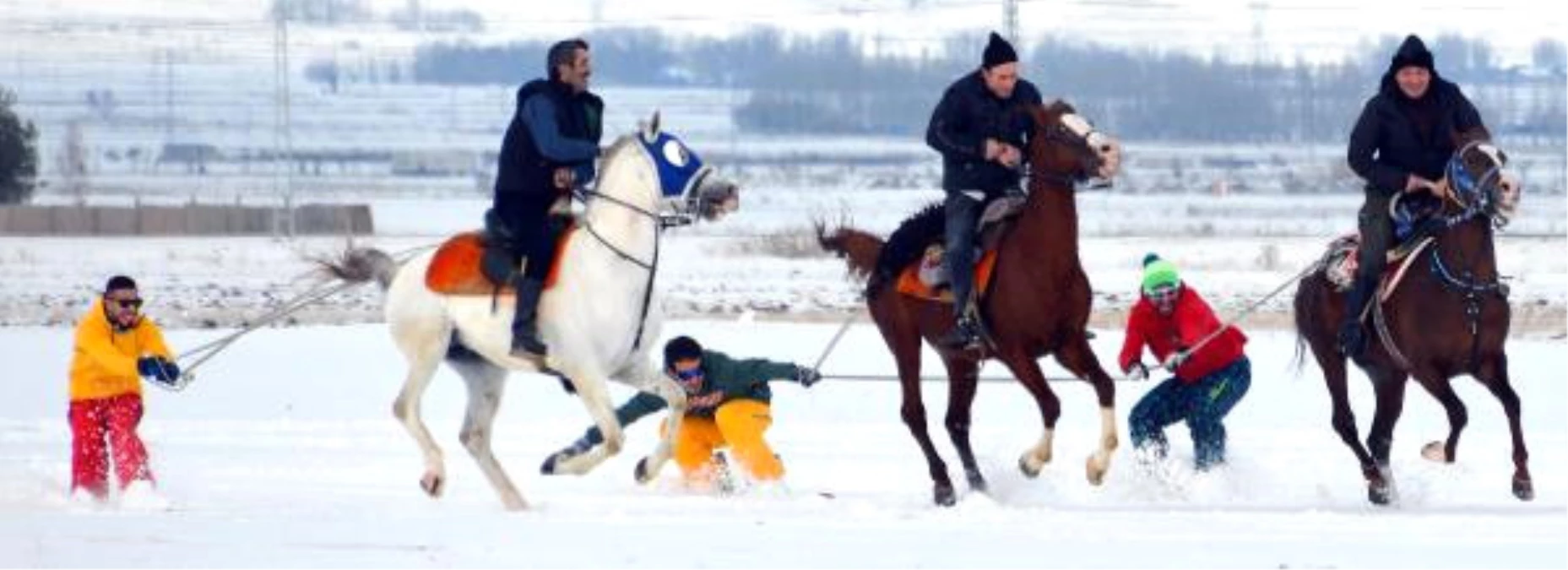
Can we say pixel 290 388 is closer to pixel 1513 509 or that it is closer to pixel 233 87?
pixel 1513 509

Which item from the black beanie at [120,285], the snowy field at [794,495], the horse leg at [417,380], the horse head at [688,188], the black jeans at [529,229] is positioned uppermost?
the horse head at [688,188]

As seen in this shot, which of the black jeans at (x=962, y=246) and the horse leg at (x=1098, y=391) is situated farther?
the black jeans at (x=962, y=246)

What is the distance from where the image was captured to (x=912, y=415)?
54.2 feet

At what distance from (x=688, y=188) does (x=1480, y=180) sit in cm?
379

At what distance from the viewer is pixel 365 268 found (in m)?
16.8

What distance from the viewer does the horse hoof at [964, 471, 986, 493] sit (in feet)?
52.8

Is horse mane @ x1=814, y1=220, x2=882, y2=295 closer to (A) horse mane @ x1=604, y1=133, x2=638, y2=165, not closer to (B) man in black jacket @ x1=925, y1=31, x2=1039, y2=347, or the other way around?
(B) man in black jacket @ x1=925, y1=31, x2=1039, y2=347

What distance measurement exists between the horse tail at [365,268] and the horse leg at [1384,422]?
515cm

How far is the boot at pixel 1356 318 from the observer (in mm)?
15977

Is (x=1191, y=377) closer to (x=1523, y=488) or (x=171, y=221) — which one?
(x=1523, y=488)

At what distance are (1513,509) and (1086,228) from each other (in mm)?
54266

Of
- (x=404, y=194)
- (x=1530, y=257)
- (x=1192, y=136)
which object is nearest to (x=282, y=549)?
(x=1530, y=257)

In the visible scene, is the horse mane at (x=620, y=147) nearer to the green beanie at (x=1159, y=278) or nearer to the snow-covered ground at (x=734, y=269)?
the green beanie at (x=1159, y=278)

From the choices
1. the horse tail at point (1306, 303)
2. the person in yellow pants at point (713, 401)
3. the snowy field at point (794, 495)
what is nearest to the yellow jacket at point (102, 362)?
the snowy field at point (794, 495)
